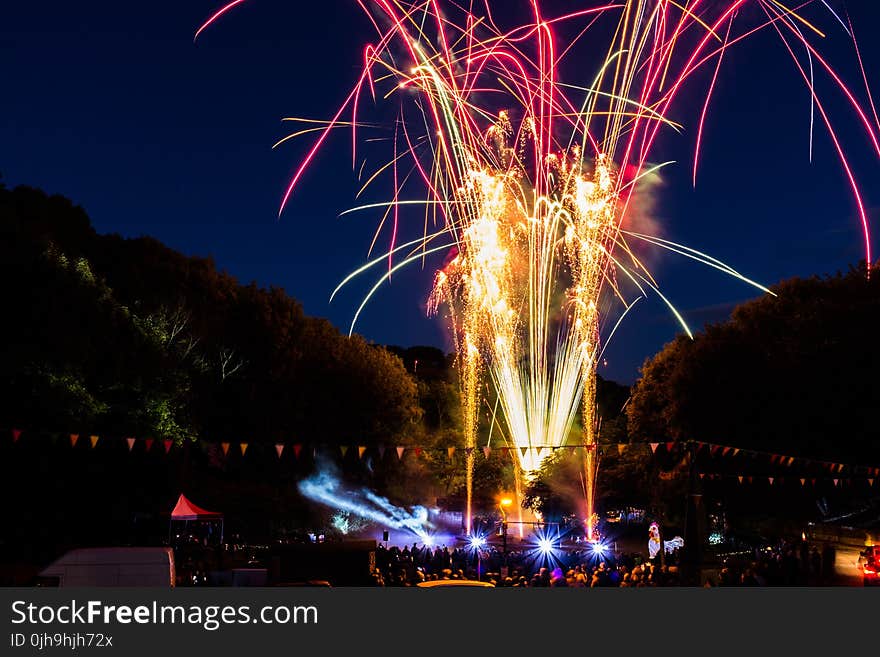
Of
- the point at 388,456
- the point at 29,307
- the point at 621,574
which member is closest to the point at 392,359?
the point at 388,456

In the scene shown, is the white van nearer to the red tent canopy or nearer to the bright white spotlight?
the red tent canopy

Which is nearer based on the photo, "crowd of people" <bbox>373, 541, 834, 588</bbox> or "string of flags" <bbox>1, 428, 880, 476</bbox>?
"crowd of people" <bbox>373, 541, 834, 588</bbox>

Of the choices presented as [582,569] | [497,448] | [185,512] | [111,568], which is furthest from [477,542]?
[111,568]

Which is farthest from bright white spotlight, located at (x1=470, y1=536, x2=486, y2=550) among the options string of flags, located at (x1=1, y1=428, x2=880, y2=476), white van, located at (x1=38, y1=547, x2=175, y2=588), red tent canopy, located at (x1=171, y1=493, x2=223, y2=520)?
white van, located at (x1=38, y1=547, x2=175, y2=588)

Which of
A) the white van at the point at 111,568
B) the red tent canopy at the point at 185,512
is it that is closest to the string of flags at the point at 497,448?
the red tent canopy at the point at 185,512

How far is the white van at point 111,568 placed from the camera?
45.5 feet

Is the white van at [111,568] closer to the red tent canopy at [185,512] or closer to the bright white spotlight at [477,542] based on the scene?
the red tent canopy at [185,512]

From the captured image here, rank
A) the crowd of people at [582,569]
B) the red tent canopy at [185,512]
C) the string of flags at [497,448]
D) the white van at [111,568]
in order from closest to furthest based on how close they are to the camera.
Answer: the white van at [111,568] < the crowd of people at [582,569] < the string of flags at [497,448] < the red tent canopy at [185,512]

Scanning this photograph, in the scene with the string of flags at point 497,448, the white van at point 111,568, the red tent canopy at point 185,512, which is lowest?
the white van at point 111,568

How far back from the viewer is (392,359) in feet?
138

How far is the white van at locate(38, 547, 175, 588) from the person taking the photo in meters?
13.9

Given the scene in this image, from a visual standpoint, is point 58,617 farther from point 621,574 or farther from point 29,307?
point 29,307

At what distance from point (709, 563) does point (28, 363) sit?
17314mm

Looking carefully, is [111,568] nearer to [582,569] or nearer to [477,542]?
[582,569]
